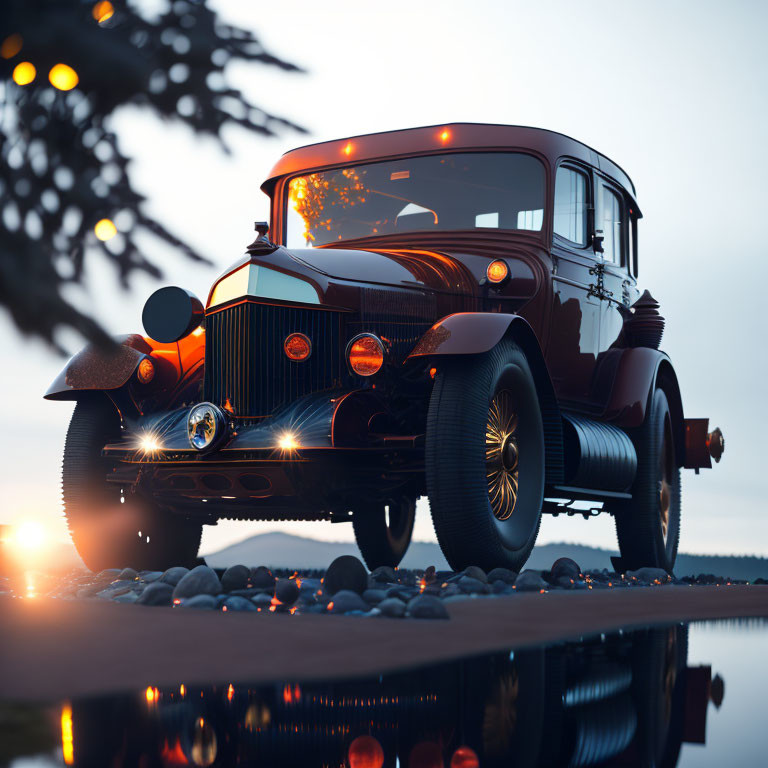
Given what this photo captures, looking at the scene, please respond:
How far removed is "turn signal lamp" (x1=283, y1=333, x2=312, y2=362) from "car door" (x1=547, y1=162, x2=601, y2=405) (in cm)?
190

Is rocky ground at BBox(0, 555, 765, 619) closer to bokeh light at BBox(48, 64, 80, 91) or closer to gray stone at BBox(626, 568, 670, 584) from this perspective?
gray stone at BBox(626, 568, 670, 584)

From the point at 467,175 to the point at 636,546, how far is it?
10.6 ft

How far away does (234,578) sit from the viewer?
4984mm

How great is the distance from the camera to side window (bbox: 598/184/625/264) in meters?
8.20

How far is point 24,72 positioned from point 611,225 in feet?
20.8

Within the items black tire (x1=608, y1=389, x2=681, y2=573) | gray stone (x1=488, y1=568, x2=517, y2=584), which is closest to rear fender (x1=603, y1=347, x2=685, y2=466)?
black tire (x1=608, y1=389, x2=681, y2=573)

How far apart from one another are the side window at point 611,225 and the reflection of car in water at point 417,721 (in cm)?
563

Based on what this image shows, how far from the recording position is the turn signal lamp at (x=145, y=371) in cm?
686

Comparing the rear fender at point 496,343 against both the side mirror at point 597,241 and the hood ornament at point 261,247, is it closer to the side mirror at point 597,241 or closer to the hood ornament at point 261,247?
the hood ornament at point 261,247

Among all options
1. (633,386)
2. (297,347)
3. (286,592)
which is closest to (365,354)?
(297,347)

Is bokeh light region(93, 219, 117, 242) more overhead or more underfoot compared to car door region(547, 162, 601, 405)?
more underfoot

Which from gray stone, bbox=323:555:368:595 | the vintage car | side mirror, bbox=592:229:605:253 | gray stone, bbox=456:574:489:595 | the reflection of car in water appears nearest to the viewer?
the reflection of car in water

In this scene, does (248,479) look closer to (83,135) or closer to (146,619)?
(146,619)

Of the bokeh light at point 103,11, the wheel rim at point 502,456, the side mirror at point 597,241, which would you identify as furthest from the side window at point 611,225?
the bokeh light at point 103,11
